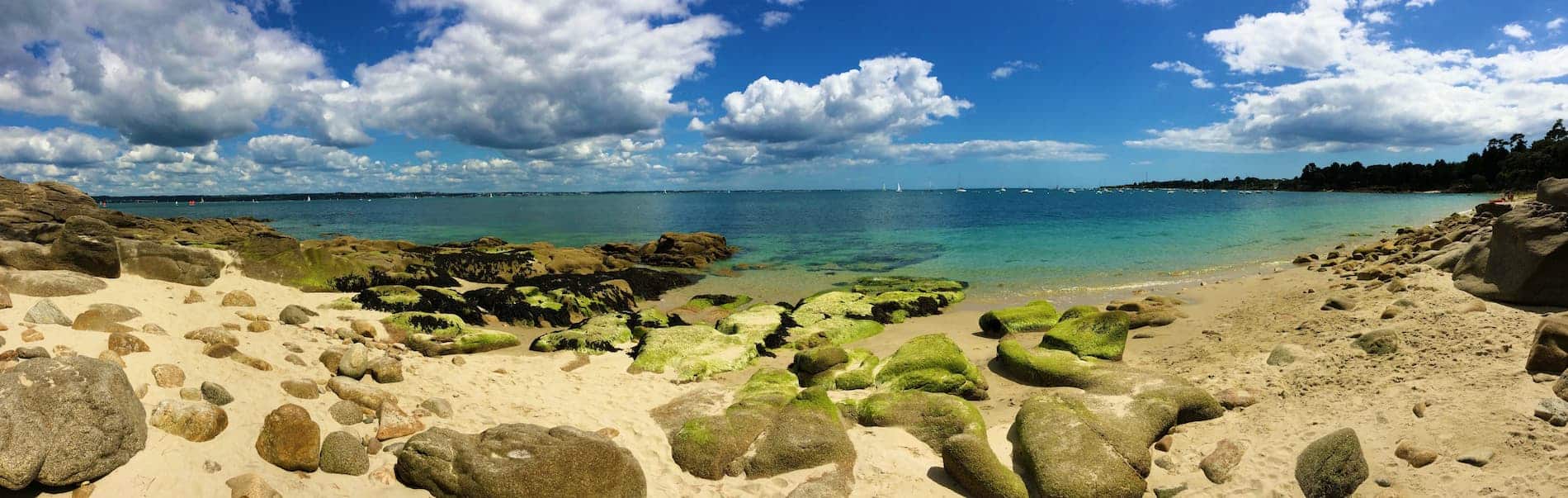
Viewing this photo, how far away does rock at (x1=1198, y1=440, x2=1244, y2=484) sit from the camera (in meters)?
6.88

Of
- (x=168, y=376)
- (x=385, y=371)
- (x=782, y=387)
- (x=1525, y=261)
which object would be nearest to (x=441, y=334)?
(x=385, y=371)

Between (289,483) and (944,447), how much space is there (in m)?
6.77

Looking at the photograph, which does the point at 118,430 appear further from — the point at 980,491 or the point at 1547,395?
the point at 1547,395

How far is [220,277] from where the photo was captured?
1313 cm

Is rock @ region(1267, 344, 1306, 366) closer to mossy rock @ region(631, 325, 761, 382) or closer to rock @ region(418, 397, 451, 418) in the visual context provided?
mossy rock @ region(631, 325, 761, 382)

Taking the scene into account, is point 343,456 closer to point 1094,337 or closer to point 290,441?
point 290,441

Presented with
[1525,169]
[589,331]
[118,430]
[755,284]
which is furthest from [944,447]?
[1525,169]

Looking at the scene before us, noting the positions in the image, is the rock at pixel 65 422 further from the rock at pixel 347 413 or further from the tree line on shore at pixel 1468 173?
the tree line on shore at pixel 1468 173

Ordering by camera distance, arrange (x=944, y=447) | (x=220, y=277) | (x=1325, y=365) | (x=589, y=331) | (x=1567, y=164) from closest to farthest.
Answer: (x=944, y=447), (x=1325, y=365), (x=220, y=277), (x=589, y=331), (x=1567, y=164)

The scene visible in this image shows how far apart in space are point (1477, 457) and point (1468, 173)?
164002 mm

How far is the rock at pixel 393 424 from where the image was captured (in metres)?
7.16

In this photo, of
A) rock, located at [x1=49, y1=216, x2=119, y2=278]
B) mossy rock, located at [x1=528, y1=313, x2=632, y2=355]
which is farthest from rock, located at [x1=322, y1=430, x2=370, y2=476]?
rock, located at [x1=49, y1=216, x2=119, y2=278]

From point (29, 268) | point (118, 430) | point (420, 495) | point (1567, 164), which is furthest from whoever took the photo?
point (1567, 164)

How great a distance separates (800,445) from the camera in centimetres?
771
